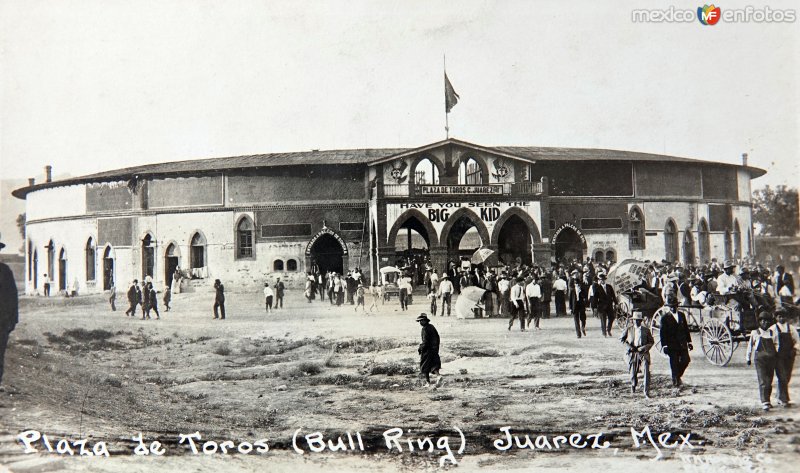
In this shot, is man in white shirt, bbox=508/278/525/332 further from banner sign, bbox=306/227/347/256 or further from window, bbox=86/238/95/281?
window, bbox=86/238/95/281

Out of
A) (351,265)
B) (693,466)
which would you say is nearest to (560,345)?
(693,466)

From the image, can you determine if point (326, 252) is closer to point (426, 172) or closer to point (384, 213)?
point (384, 213)

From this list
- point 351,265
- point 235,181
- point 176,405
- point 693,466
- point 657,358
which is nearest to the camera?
point 693,466

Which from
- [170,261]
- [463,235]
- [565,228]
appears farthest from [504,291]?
[170,261]

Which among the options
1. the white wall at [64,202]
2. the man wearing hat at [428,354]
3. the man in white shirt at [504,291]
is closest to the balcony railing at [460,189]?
the man in white shirt at [504,291]

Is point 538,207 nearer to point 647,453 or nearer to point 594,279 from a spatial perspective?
point 594,279

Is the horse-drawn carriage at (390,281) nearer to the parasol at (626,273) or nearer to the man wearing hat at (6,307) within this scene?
the parasol at (626,273)
